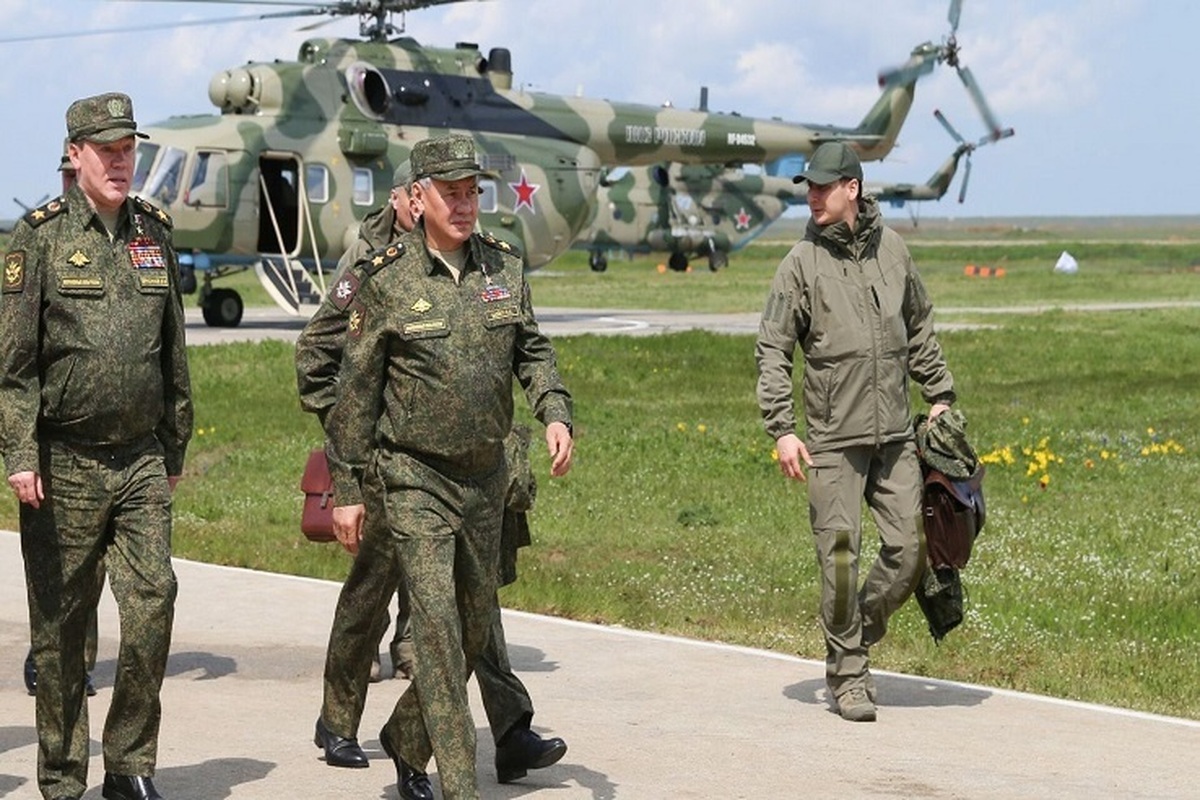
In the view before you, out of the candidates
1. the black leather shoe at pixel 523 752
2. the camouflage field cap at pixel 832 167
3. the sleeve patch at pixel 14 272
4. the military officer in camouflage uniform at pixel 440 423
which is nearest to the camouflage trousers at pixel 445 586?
the military officer in camouflage uniform at pixel 440 423

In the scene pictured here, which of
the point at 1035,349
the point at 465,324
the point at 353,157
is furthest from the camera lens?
the point at 353,157

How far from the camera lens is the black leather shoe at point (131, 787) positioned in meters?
6.87

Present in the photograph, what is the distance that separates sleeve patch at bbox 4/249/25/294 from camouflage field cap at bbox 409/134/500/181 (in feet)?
4.03

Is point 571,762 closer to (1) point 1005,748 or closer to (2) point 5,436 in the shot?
(1) point 1005,748

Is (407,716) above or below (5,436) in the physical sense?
below

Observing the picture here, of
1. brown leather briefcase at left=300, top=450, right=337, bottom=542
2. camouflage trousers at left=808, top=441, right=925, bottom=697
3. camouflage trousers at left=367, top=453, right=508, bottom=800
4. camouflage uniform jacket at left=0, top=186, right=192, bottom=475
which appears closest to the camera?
camouflage trousers at left=367, top=453, right=508, bottom=800

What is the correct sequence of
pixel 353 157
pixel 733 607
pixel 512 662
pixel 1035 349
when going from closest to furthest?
1. pixel 512 662
2. pixel 733 607
3. pixel 1035 349
4. pixel 353 157

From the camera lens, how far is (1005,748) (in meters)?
7.91

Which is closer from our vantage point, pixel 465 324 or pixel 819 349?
pixel 465 324

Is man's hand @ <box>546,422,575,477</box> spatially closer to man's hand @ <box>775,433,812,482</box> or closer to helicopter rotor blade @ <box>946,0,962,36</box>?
man's hand @ <box>775,433,812,482</box>

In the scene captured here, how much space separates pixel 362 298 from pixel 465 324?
0.35 metres

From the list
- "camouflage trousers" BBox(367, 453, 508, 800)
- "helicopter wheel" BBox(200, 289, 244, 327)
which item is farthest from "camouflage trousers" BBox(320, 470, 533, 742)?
"helicopter wheel" BBox(200, 289, 244, 327)

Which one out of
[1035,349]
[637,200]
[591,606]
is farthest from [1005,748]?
[637,200]

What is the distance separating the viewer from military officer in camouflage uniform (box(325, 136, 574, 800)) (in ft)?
21.7
